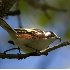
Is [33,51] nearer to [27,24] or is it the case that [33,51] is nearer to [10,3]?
[10,3]

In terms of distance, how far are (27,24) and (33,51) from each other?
554 millimetres

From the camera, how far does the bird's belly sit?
1.16 ft

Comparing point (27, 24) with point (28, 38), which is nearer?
point (28, 38)

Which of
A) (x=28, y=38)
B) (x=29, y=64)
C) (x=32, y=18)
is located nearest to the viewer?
(x=28, y=38)

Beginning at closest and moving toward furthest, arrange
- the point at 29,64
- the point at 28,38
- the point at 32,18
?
1. the point at 28,38
2. the point at 32,18
3. the point at 29,64

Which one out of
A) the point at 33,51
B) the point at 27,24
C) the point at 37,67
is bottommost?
the point at 33,51

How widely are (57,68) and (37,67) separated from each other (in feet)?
0.28

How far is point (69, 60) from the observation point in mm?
998

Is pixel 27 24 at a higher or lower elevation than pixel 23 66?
higher

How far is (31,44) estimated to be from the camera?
14.2 inches

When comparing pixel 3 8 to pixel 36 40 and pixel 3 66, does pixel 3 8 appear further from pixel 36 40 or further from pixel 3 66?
pixel 3 66

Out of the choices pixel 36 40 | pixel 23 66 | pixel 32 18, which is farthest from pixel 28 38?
pixel 23 66

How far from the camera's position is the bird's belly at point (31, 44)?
1.16 feet

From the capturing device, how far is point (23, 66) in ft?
3.22
